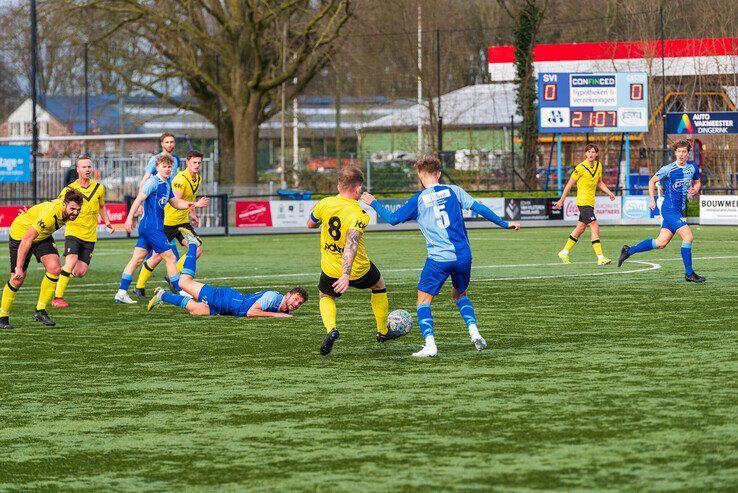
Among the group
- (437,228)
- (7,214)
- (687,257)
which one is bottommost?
(687,257)

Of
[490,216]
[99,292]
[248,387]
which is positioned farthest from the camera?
[99,292]

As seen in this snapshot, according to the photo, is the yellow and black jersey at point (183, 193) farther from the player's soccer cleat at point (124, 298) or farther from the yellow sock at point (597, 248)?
the yellow sock at point (597, 248)

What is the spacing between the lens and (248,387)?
10.2m

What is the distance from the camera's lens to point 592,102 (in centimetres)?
4384

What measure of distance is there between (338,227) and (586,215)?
13.2 metres

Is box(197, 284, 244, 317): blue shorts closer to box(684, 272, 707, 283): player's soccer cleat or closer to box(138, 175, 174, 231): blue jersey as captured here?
box(138, 175, 174, 231): blue jersey

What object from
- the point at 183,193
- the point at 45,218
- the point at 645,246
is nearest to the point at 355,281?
the point at 45,218

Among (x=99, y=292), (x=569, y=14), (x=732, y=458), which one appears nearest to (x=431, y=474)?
(x=732, y=458)

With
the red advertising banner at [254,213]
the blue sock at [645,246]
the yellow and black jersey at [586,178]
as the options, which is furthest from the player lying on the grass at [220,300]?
the red advertising banner at [254,213]

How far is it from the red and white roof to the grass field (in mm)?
32989

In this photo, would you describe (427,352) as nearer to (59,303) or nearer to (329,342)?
(329,342)

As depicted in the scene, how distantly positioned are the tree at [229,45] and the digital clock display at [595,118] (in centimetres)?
860

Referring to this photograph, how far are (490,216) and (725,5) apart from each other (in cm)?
4122

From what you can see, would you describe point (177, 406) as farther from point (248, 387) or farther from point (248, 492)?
point (248, 492)
